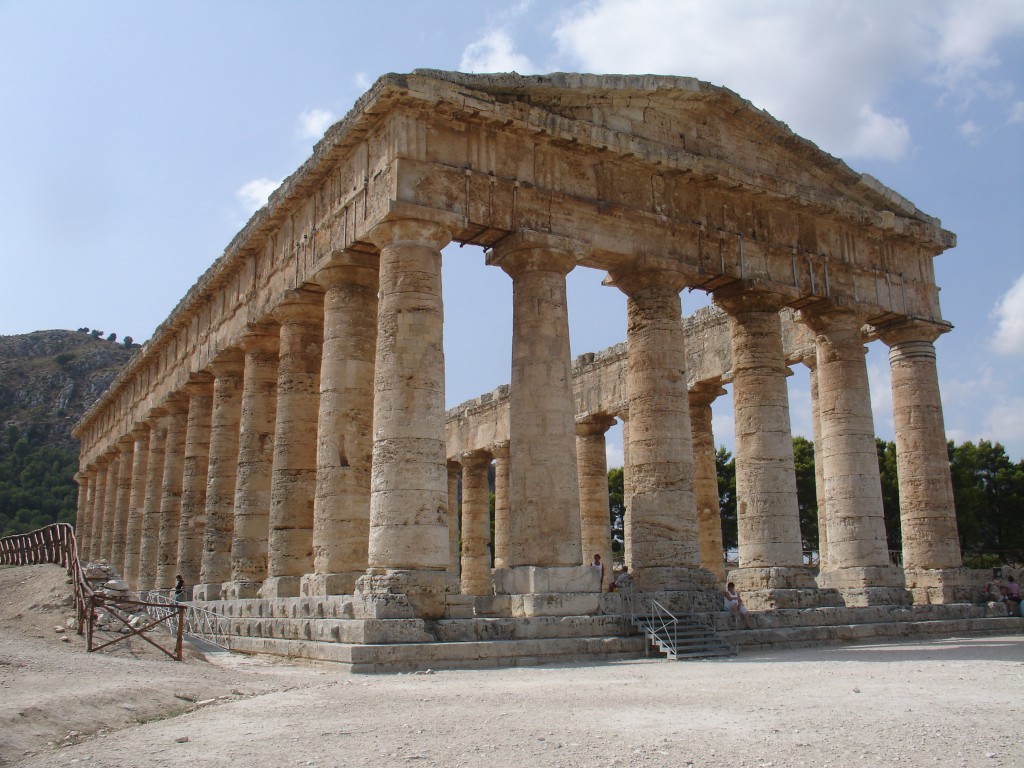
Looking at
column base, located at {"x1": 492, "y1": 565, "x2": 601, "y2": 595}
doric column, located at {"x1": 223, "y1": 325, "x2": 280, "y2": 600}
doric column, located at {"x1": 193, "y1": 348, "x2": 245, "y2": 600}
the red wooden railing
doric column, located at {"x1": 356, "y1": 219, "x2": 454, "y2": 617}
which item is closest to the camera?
doric column, located at {"x1": 356, "y1": 219, "x2": 454, "y2": 617}

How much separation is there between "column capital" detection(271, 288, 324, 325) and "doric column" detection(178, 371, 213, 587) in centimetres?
734

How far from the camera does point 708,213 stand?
20.1 metres

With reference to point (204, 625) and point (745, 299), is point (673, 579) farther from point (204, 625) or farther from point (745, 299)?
point (204, 625)

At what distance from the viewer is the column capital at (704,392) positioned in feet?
86.9

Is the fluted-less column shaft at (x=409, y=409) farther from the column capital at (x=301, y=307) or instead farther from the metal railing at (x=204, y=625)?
the metal railing at (x=204, y=625)

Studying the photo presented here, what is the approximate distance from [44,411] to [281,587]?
264 ft

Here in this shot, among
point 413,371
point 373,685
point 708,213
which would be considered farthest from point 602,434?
point 373,685

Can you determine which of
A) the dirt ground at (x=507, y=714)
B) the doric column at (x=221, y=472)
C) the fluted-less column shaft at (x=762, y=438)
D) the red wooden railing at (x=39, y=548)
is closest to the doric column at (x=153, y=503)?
the red wooden railing at (x=39, y=548)

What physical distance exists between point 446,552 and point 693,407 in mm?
13655

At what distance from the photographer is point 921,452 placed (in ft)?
74.1

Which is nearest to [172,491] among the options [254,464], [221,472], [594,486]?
[221,472]

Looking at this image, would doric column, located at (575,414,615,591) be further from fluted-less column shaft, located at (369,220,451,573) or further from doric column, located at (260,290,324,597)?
fluted-less column shaft, located at (369,220,451,573)

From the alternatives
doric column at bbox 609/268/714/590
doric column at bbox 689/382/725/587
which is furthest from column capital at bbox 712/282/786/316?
doric column at bbox 689/382/725/587

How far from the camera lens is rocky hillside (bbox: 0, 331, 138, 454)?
8625 cm
